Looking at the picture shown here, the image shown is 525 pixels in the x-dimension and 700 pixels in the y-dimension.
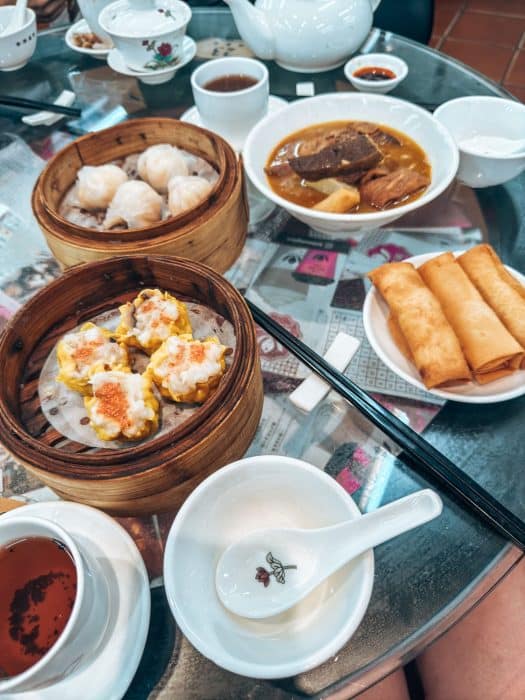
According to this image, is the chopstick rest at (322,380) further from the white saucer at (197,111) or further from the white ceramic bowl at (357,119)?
the white saucer at (197,111)

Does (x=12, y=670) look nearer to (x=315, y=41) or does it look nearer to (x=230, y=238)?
(x=230, y=238)

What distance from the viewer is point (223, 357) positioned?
1.00 metres

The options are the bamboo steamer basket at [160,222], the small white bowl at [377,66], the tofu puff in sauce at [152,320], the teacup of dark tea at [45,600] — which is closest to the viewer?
the teacup of dark tea at [45,600]

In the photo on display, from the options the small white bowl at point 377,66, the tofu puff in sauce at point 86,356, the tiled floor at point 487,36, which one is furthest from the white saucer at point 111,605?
the tiled floor at point 487,36

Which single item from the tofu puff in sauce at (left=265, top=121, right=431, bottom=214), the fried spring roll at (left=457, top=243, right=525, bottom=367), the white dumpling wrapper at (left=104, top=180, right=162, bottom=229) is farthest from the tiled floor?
the white dumpling wrapper at (left=104, top=180, right=162, bottom=229)

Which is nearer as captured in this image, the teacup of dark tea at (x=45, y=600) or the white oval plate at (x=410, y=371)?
the teacup of dark tea at (x=45, y=600)

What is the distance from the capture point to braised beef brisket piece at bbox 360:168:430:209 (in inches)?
51.1

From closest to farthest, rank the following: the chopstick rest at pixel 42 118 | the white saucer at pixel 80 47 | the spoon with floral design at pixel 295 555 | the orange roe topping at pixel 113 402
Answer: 1. the spoon with floral design at pixel 295 555
2. the orange roe topping at pixel 113 402
3. the chopstick rest at pixel 42 118
4. the white saucer at pixel 80 47

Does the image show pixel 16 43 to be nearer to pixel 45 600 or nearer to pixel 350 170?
pixel 350 170

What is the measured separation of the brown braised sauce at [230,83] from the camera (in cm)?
158

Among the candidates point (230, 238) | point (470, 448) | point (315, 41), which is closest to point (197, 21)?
point (315, 41)

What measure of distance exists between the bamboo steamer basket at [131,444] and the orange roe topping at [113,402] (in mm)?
63

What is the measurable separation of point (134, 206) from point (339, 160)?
0.59m

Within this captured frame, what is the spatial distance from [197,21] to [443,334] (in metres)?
2.07
